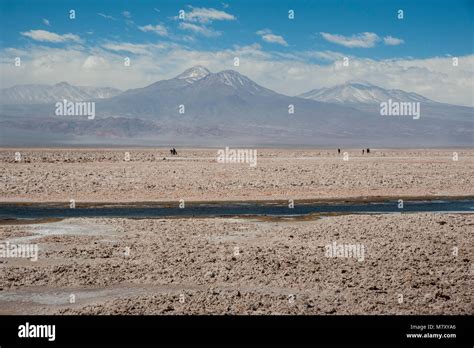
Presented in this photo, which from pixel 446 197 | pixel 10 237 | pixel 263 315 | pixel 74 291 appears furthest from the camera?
pixel 446 197

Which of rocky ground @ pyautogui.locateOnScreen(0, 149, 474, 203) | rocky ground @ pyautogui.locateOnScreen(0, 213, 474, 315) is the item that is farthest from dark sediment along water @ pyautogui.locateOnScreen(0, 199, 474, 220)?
rocky ground @ pyautogui.locateOnScreen(0, 213, 474, 315)

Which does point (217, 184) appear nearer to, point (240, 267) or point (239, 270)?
point (240, 267)

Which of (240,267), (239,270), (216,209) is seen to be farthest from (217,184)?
(239,270)

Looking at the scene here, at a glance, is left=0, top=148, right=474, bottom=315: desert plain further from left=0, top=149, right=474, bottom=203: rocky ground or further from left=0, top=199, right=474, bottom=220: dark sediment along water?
left=0, top=149, right=474, bottom=203: rocky ground

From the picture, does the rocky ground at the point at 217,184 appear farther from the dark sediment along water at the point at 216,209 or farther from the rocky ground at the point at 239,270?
the rocky ground at the point at 239,270

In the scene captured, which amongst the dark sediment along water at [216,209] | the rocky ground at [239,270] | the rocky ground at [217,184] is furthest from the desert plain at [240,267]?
the rocky ground at [217,184]

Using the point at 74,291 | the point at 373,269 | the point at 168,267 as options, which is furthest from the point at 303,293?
the point at 74,291
